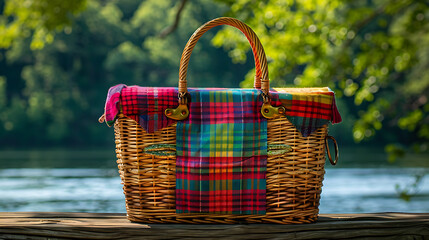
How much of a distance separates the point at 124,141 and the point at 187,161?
0.24 meters

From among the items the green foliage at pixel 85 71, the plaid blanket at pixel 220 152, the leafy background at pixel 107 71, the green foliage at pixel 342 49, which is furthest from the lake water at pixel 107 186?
the green foliage at pixel 85 71

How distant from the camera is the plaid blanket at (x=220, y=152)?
79.4 inches

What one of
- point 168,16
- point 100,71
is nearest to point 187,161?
point 100,71

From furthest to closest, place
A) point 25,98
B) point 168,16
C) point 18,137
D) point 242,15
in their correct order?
point 168,16 → point 25,98 → point 18,137 → point 242,15

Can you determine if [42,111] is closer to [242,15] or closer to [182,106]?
[242,15]

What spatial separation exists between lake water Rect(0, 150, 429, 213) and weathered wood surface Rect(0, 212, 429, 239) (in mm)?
9932

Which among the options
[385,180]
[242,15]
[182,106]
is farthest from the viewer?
[385,180]

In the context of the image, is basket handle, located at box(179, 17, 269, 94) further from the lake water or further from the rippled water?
the lake water

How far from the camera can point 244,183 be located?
6.68 ft

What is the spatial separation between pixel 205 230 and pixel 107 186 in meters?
15.4

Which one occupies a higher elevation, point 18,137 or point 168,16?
point 168,16

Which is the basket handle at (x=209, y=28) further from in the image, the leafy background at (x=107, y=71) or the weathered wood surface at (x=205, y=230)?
the leafy background at (x=107, y=71)

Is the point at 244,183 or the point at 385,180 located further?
the point at 385,180

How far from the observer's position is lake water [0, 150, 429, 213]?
13227 mm
